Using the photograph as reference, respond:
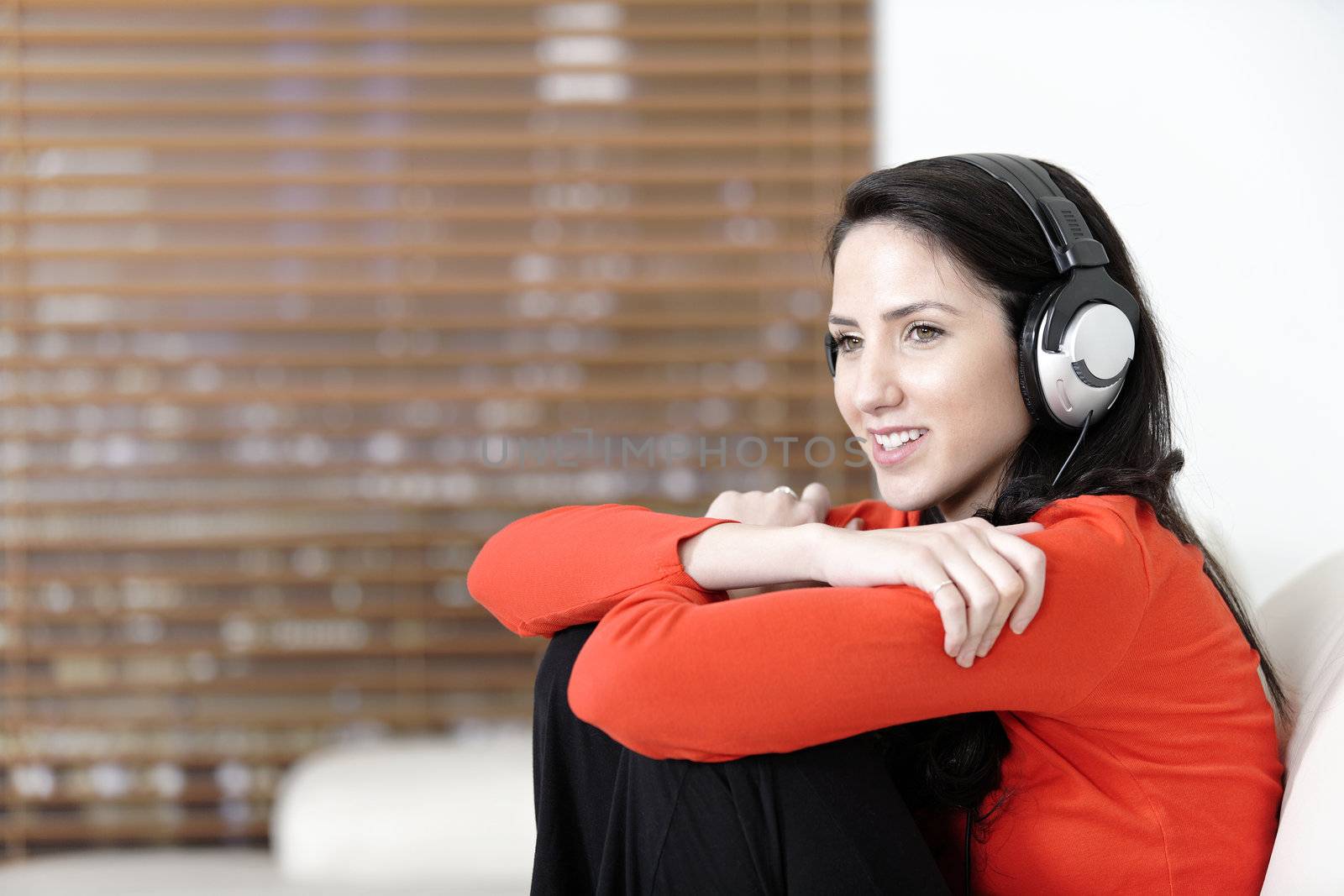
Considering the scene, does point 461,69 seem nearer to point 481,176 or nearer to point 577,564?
point 481,176

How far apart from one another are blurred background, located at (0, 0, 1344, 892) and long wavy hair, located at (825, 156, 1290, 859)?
1.12 m

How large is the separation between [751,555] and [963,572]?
195 mm

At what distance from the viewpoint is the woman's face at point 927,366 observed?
101cm

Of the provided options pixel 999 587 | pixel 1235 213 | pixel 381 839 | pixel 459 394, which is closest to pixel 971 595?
pixel 999 587

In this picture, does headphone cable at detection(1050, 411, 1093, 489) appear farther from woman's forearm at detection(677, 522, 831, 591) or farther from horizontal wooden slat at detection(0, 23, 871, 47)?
horizontal wooden slat at detection(0, 23, 871, 47)

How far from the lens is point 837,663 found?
2.56 feet

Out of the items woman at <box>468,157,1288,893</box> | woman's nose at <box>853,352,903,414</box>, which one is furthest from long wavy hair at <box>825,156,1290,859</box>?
woman's nose at <box>853,352,903,414</box>

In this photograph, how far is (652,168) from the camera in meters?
2.21

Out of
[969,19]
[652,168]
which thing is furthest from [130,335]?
[969,19]

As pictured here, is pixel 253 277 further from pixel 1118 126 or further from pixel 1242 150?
pixel 1242 150

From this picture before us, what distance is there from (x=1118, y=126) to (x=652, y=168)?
0.85 meters

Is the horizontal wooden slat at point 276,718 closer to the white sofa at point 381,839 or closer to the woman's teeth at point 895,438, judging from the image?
the white sofa at point 381,839

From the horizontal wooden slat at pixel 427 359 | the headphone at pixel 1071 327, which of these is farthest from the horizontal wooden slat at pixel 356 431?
the headphone at pixel 1071 327

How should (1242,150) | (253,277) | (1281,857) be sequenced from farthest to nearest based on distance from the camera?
(253,277) < (1242,150) < (1281,857)
